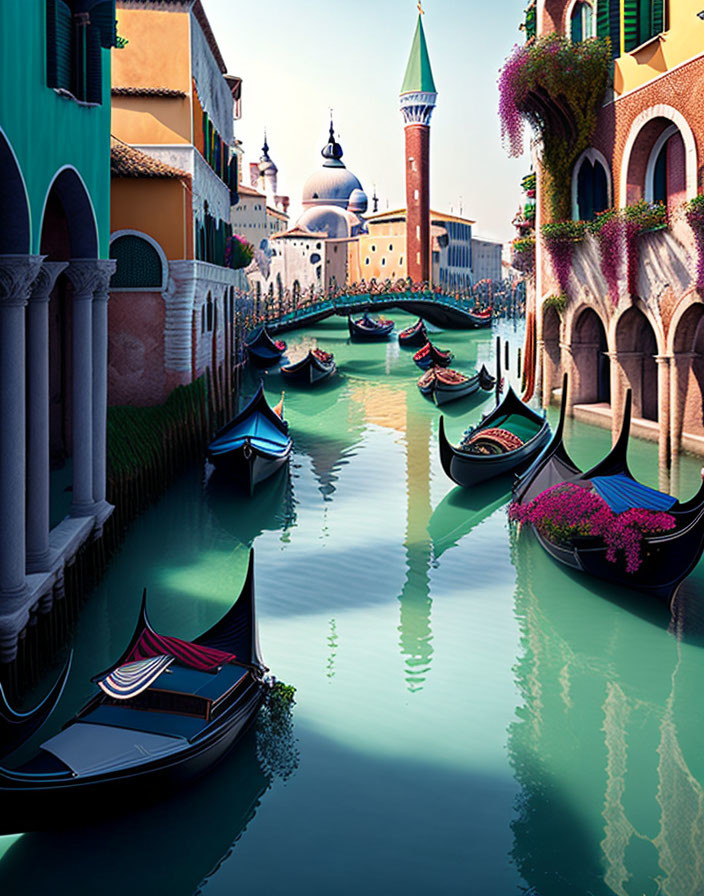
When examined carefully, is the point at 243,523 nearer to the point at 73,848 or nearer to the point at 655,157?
the point at 73,848

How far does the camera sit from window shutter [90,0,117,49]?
717 centimetres

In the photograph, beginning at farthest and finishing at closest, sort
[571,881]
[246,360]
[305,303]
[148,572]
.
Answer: [305,303], [246,360], [148,572], [571,881]

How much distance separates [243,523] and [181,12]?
768cm

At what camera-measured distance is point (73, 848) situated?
4512 millimetres

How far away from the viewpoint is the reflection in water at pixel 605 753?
4504mm

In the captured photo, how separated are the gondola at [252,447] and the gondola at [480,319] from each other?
2787 cm

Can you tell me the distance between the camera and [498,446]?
41.6 ft

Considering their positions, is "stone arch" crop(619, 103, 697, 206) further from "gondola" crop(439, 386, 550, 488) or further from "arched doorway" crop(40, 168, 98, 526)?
"arched doorway" crop(40, 168, 98, 526)

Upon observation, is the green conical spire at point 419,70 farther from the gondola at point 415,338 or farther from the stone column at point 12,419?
Result: the stone column at point 12,419

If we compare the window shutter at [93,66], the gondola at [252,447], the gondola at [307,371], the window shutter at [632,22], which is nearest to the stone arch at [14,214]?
the window shutter at [93,66]

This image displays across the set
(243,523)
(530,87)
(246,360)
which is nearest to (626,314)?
(530,87)

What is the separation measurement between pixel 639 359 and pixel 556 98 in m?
4.32

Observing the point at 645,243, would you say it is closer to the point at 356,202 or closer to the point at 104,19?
the point at 104,19

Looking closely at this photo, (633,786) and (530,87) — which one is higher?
(530,87)
